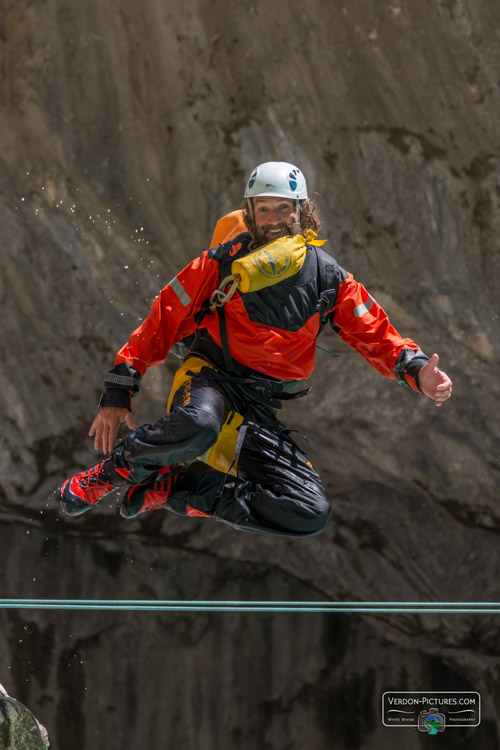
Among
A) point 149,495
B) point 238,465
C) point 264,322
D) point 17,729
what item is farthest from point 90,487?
point 17,729

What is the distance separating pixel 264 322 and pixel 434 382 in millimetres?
623

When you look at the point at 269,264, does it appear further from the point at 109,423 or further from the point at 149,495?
the point at 149,495

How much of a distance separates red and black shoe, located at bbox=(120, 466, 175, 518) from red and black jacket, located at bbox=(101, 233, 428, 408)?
1.04 ft

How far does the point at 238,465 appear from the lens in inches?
128

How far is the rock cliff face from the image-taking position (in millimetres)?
4652

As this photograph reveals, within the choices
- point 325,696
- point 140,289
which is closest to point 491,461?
point 325,696

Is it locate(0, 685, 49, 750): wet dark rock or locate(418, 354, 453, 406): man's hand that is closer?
locate(418, 354, 453, 406): man's hand

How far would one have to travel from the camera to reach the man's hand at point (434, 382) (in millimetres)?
2945

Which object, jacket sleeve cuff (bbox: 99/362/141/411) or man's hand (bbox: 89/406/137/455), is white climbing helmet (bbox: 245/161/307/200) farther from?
man's hand (bbox: 89/406/137/455)

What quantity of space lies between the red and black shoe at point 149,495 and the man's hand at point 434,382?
3.16 feet

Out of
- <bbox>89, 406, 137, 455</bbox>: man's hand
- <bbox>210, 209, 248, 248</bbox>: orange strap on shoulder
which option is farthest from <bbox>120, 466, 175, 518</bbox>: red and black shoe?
<bbox>210, 209, 248, 248</bbox>: orange strap on shoulder

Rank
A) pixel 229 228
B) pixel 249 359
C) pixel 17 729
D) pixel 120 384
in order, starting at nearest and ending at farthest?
pixel 120 384, pixel 249 359, pixel 229 228, pixel 17 729

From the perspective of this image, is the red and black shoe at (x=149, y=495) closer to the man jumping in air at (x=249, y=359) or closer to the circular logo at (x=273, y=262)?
the man jumping in air at (x=249, y=359)

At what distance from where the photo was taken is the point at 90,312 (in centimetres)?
474
